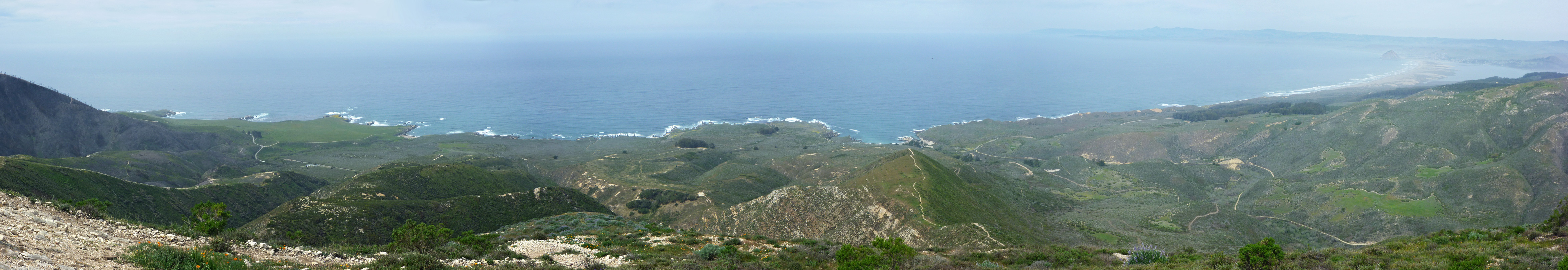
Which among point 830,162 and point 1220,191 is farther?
point 830,162

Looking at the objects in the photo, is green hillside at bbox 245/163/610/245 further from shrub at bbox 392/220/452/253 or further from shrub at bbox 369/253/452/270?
shrub at bbox 369/253/452/270

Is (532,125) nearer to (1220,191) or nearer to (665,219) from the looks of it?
(665,219)

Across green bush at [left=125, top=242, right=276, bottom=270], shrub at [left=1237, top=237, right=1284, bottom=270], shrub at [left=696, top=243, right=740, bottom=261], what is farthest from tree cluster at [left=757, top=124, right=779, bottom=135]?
green bush at [left=125, top=242, right=276, bottom=270]

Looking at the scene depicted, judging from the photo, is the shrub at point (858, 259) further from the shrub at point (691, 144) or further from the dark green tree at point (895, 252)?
the shrub at point (691, 144)

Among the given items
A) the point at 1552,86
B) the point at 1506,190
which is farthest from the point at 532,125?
the point at 1552,86

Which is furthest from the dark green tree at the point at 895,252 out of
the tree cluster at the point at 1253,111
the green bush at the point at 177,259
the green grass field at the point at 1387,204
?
the tree cluster at the point at 1253,111
